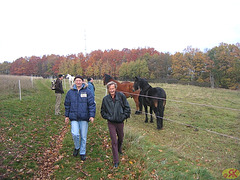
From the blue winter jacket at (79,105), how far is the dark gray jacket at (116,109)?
0.42 meters

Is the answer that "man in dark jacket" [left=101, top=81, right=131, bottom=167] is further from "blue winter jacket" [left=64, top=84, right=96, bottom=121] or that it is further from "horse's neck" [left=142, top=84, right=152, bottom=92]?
"horse's neck" [left=142, top=84, right=152, bottom=92]

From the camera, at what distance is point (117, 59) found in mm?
54594

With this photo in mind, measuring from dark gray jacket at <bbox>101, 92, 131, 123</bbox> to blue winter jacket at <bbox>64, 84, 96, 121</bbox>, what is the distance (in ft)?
1.38

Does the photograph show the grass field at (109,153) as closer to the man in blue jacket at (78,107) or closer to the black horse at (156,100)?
the black horse at (156,100)

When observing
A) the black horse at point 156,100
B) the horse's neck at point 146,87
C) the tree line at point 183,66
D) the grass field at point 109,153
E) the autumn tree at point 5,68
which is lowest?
the grass field at point 109,153

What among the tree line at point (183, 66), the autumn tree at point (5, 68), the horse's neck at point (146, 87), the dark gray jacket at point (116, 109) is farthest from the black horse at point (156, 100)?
the autumn tree at point (5, 68)

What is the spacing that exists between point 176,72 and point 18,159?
4157 centimetres

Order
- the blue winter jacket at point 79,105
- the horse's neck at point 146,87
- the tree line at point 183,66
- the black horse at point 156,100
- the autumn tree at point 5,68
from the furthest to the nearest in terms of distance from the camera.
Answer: the autumn tree at point 5,68 → the tree line at point 183,66 → the horse's neck at point 146,87 → the black horse at point 156,100 → the blue winter jacket at point 79,105

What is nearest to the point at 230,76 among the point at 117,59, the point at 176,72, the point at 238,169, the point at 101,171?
the point at 176,72

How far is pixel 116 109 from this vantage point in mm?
3342

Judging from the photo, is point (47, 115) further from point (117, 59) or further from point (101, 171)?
point (117, 59)

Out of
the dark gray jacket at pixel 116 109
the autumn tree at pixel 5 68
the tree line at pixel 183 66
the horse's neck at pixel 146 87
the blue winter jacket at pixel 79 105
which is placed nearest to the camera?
the dark gray jacket at pixel 116 109

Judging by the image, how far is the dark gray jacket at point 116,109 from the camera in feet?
10.9

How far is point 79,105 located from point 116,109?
35.5 inches
